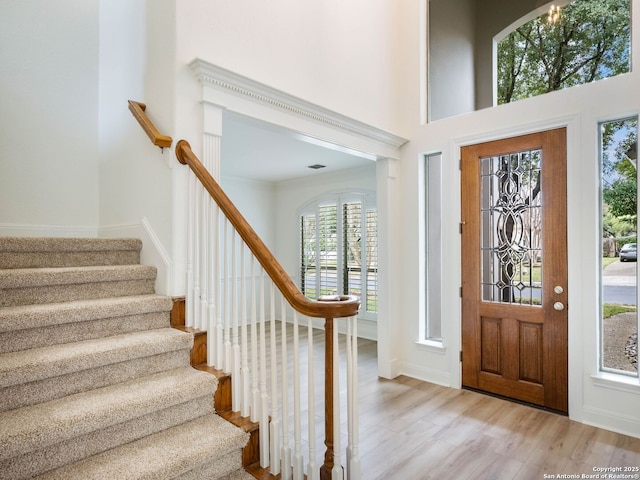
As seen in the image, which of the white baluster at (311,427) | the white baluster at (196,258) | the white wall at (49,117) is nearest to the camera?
the white baluster at (311,427)

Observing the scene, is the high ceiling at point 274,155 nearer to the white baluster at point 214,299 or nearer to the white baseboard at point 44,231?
the white baluster at point 214,299

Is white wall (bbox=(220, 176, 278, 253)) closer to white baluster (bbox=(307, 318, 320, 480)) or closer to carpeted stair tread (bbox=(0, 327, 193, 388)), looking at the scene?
carpeted stair tread (bbox=(0, 327, 193, 388))

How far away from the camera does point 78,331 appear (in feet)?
6.27

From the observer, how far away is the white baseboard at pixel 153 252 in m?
2.28

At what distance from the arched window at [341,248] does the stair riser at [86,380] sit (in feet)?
12.9

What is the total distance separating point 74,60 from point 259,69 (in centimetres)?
189

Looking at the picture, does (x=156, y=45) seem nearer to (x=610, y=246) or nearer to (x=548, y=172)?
(x=548, y=172)

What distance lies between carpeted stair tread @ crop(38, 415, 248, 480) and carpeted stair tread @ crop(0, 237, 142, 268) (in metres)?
1.29

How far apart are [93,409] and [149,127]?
1.58m

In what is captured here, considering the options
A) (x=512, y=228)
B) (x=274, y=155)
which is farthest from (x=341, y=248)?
(x=512, y=228)

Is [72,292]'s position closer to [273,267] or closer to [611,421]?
[273,267]

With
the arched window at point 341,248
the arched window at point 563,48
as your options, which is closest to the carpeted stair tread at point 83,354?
the arched window at point 563,48

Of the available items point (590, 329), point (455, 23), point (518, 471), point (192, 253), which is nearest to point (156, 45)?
point (192, 253)

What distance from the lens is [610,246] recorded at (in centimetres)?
283
